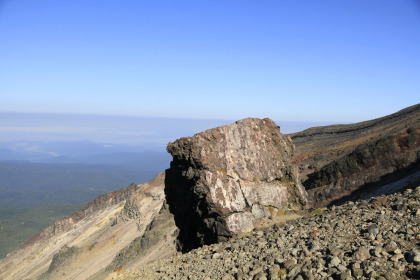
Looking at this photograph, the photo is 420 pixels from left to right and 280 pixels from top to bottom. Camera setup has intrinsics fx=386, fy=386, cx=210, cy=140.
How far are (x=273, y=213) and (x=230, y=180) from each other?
2.11m

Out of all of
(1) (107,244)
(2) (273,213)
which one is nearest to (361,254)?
(2) (273,213)

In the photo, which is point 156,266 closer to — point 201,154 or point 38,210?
point 201,154

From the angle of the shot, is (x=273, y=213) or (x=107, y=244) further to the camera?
(x=107, y=244)

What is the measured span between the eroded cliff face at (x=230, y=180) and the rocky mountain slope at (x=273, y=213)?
39 mm

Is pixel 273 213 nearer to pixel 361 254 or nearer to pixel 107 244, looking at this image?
pixel 361 254

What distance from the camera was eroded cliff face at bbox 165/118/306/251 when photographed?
13883 mm

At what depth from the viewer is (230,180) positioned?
14305 mm

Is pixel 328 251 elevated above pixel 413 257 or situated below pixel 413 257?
below

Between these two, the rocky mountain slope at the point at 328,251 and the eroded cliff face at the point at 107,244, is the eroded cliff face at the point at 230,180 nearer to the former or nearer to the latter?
the rocky mountain slope at the point at 328,251

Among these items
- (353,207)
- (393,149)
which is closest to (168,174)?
(353,207)

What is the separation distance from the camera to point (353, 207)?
11430 millimetres

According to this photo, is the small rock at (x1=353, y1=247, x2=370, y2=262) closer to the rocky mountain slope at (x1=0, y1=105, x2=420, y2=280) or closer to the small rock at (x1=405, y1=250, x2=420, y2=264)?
the rocky mountain slope at (x1=0, y1=105, x2=420, y2=280)

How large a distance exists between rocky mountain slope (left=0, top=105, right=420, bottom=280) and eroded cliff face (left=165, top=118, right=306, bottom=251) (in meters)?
0.04

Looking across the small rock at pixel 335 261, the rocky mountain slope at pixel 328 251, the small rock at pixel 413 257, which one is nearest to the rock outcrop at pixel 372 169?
the rocky mountain slope at pixel 328 251
